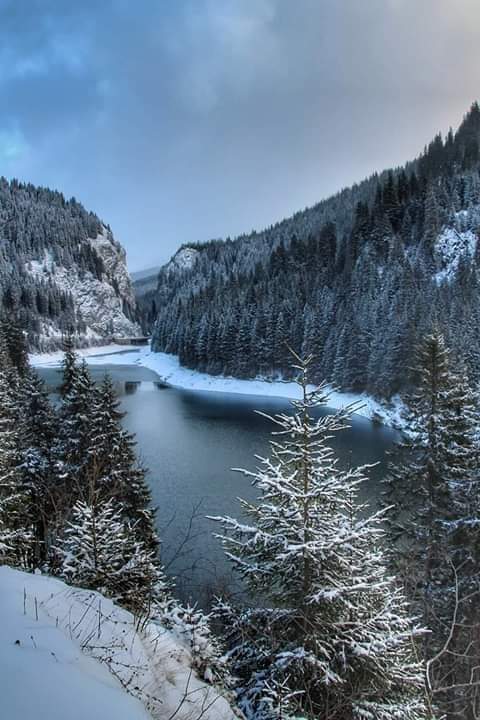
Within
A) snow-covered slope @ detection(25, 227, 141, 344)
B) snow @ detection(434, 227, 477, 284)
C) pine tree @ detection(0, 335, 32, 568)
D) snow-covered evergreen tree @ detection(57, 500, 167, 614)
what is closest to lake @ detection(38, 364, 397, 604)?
snow-covered evergreen tree @ detection(57, 500, 167, 614)

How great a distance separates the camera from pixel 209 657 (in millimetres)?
5707

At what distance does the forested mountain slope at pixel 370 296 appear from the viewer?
51.3 metres

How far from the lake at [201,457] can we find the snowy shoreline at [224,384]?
2186 millimetres

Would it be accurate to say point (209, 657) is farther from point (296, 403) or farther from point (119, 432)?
point (119, 432)

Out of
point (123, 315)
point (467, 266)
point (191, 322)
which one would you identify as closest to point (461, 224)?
point (467, 266)

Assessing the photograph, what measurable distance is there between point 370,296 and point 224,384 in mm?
27582

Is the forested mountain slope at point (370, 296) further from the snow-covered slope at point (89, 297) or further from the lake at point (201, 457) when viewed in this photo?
the snow-covered slope at point (89, 297)

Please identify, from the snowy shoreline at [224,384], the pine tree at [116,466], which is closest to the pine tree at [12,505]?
the pine tree at [116,466]

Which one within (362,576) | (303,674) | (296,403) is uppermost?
(296,403)

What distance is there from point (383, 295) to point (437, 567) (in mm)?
55491

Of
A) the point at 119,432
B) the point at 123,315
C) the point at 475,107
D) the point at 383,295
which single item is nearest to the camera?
the point at 119,432

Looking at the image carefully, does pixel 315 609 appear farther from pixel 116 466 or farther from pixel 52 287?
pixel 52 287

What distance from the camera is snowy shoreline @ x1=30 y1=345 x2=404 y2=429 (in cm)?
4638

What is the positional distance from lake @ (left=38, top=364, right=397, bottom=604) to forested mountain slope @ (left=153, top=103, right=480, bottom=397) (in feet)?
30.0
